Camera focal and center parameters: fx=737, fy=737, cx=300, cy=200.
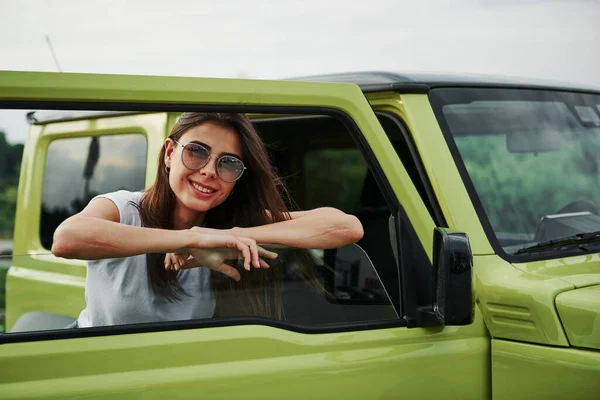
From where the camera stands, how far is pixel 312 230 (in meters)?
2.10

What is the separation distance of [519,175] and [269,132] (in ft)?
3.09

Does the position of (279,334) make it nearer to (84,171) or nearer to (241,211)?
(241,211)

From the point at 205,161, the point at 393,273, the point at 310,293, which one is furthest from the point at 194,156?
the point at 393,273

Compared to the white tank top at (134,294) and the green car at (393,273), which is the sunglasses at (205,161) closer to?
the green car at (393,273)

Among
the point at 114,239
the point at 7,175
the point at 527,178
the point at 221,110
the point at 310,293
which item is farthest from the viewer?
the point at 527,178

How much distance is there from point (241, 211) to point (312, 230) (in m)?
0.21

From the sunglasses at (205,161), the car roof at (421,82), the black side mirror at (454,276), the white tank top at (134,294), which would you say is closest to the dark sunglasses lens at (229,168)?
the sunglasses at (205,161)

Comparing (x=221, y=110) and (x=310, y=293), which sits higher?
(x=221, y=110)

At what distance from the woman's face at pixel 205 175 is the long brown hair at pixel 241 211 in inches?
0.6

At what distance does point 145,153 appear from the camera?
283 centimetres

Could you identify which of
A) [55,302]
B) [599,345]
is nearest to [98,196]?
[55,302]

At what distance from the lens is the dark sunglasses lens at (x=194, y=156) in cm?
207

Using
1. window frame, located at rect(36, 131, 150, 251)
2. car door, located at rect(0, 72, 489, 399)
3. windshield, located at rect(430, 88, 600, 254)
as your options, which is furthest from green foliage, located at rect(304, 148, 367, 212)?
car door, located at rect(0, 72, 489, 399)

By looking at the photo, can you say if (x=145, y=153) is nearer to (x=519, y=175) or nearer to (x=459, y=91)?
(x=459, y=91)
